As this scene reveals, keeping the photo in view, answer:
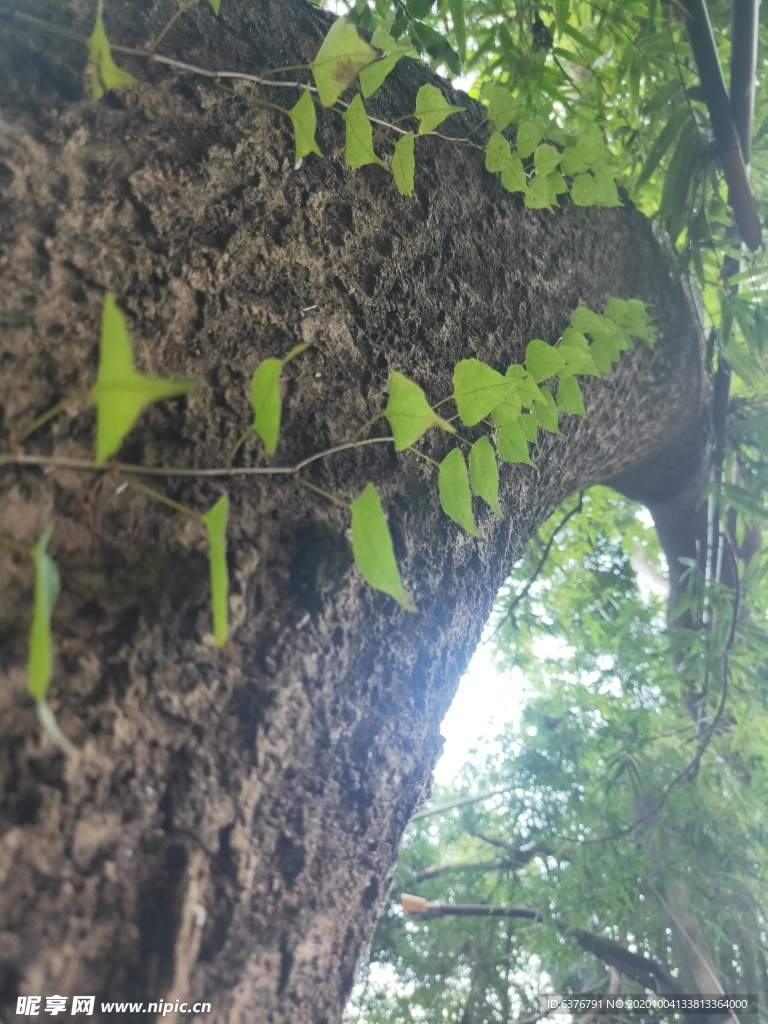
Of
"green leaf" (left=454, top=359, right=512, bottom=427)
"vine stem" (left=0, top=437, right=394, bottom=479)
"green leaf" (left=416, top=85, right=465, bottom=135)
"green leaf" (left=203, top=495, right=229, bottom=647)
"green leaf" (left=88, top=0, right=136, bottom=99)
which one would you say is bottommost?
"green leaf" (left=203, top=495, right=229, bottom=647)

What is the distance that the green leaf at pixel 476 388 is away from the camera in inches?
15.6

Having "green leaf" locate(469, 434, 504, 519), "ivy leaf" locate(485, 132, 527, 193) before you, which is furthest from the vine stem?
"ivy leaf" locate(485, 132, 527, 193)

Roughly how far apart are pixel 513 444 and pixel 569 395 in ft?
0.41

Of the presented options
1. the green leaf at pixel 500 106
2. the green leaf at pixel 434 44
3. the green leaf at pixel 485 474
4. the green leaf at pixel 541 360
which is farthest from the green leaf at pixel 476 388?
the green leaf at pixel 434 44

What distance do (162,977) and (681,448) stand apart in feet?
3.88

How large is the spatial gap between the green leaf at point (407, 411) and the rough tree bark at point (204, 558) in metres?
0.05

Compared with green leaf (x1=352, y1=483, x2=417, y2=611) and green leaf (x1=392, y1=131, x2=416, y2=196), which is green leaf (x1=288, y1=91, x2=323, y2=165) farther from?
green leaf (x1=352, y1=483, x2=417, y2=611)

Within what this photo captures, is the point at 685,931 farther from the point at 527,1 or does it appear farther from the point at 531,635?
the point at 527,1

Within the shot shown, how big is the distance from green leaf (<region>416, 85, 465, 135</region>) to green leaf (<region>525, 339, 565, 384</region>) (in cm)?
18

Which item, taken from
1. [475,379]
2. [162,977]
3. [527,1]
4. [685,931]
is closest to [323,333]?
[475,379]

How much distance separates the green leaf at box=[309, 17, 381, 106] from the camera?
0.36 m

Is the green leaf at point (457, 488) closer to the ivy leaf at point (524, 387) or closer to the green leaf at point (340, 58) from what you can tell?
the ivy leaf at point (524, 387)

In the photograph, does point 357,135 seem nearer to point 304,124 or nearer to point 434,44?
point 304,124

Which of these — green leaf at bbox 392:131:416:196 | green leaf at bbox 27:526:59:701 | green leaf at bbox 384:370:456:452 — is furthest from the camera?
green leaf at bbox 392:131:416:196
